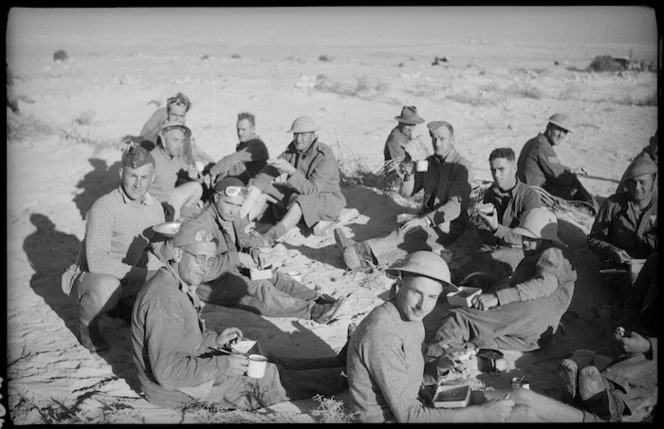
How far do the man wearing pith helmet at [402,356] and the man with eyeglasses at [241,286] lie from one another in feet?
7.26

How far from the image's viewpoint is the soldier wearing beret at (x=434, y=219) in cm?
765

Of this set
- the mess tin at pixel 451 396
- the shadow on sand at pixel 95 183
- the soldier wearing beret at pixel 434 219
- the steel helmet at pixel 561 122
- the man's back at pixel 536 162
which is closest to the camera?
the mess tin at pixel 451 396

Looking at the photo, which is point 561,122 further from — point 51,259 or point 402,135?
point 51,259

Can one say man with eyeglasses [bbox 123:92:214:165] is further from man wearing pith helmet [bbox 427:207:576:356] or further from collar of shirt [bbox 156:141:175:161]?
man wearing pith helmet [bbox 427:207:576:356]

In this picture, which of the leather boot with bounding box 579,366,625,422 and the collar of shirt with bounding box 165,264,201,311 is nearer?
the collar of shirt with bounding box 165,264,201,311

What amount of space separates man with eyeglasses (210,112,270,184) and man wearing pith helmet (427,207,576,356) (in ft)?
14.8

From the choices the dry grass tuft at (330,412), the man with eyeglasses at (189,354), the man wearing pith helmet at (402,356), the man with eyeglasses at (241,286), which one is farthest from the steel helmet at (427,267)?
the man with eyeglasses at (241,286)

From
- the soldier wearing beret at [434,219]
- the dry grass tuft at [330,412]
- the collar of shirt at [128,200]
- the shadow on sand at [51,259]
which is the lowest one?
the shadow on sand at [51,259]

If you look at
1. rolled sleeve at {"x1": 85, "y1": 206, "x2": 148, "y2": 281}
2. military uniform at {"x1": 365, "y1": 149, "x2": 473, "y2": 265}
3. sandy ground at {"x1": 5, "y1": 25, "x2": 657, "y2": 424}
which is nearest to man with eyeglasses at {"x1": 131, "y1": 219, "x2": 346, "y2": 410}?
sandy ground at {"x1": 5, "y1": 25, "x2": 657, "y2": 424}

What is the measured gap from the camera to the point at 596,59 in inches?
984

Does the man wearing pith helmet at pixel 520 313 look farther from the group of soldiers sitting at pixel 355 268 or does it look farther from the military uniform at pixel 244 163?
the military uniform at pixel 244 163

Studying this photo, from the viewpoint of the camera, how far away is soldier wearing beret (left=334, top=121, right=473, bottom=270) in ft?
25.1

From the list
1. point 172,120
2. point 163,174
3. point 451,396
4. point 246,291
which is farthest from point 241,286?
point 172,120

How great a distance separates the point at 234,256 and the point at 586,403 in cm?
356
